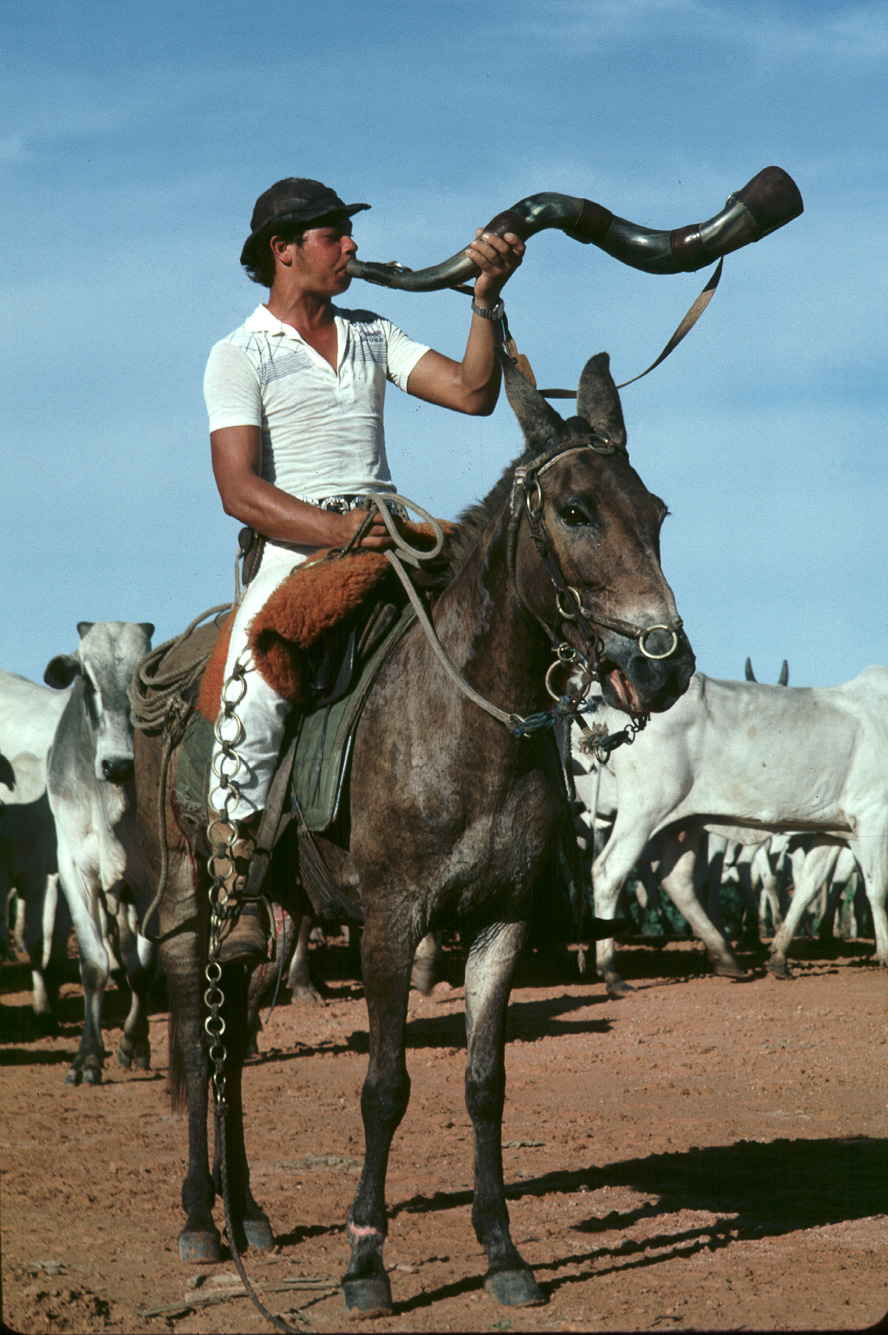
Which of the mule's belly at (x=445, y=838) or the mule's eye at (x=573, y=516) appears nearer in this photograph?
the mule's eye at (x=573, y=516)

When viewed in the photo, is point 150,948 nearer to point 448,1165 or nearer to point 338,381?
point 448,1165

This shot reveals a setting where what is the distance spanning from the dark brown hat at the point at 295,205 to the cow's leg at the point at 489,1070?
8.05ft

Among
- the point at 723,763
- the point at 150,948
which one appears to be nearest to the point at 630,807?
the point at 723,763

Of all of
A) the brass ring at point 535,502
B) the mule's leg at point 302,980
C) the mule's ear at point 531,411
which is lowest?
the mule's leg at point 302,980

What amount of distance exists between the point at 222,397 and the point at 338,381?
1.39 feet

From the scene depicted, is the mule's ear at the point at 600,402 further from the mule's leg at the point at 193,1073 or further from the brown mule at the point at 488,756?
the mule's leg at the point at 193,1073

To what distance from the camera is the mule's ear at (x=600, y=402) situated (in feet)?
13.5

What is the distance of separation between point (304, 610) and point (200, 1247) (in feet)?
7.41

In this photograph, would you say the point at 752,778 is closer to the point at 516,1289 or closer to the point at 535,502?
the point at 516,1289

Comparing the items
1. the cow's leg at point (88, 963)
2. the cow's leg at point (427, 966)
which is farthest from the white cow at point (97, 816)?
the cow's leg at point (427, 966)

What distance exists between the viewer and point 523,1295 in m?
4.19

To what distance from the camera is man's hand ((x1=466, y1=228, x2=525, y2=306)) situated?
4039mm

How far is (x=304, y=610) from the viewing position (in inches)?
173

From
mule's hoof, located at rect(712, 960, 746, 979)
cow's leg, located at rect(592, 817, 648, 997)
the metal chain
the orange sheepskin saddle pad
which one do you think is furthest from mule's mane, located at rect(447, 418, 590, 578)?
mule's hoof, located at rect(712, 960, 746, 979)
